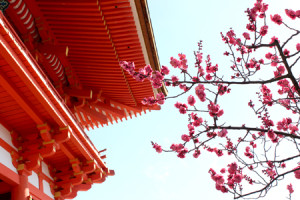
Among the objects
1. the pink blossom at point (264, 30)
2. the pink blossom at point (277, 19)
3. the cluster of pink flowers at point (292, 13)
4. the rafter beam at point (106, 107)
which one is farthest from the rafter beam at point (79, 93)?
the cluster of pink flowers at point (292, 13)

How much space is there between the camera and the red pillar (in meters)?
5.65

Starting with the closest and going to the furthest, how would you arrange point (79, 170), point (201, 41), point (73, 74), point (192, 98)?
point (201, 41) → point (192, 98) → point (79, 170) → point (73, 74)

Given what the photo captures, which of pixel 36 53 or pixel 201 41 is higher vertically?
pixel 36 53

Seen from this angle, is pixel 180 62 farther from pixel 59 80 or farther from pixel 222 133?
pixel 59 80

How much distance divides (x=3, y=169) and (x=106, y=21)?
3179 mm

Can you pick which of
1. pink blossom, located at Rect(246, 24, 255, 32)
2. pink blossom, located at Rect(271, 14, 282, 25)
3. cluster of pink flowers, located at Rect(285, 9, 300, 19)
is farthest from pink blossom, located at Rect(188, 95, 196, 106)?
cluster of pink flowers, located at Rect(285, 9, 300, 19)

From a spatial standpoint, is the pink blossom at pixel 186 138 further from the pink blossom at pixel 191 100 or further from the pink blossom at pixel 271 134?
the pink blossom at pixel 271 134

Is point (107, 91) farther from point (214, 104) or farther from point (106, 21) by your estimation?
point (214, 104)

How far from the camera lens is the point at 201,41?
576 cm

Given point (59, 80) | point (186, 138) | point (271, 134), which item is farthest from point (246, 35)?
point (59, 80)

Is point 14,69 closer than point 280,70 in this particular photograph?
Yes

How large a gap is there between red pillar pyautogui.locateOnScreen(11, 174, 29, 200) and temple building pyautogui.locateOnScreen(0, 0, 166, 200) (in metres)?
0.02

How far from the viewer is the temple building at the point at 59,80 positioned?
511 centimetres

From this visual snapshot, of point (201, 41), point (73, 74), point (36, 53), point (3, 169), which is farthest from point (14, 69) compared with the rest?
point (73, 74)
